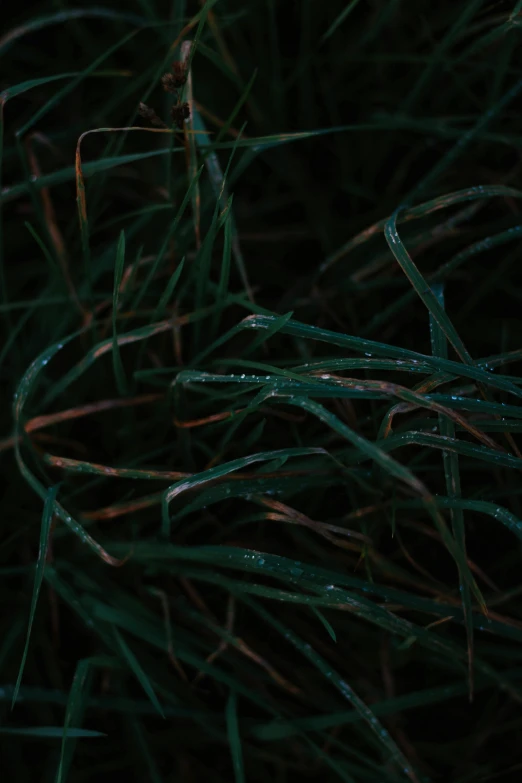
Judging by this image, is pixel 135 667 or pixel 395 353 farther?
pixel 135 667

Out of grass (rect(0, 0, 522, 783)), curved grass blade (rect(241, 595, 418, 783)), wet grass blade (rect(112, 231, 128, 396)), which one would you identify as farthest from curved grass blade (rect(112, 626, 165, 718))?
wet grass blade (rect(112, 231, 128, 396))

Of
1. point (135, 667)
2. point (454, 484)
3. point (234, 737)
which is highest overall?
point (454, 484)

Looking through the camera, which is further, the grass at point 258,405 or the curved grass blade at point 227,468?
the grass at point 258,405

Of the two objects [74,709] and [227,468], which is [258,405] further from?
[74,709]

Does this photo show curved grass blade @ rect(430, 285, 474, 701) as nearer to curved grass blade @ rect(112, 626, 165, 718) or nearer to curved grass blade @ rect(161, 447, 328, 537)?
curved grass blade @ rect(161, 447, 328, 537)

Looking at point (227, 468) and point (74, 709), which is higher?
point (227, 468)

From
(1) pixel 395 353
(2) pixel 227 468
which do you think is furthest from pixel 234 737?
(1) pixel 395 353

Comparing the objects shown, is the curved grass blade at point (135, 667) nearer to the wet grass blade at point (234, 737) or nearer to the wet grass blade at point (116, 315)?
the wet grass blade at point (234, 737)

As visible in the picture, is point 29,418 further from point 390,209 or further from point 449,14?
point 449,14

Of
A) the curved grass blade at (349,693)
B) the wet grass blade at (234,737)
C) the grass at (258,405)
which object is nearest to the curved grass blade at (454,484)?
the grass at (258,405)
